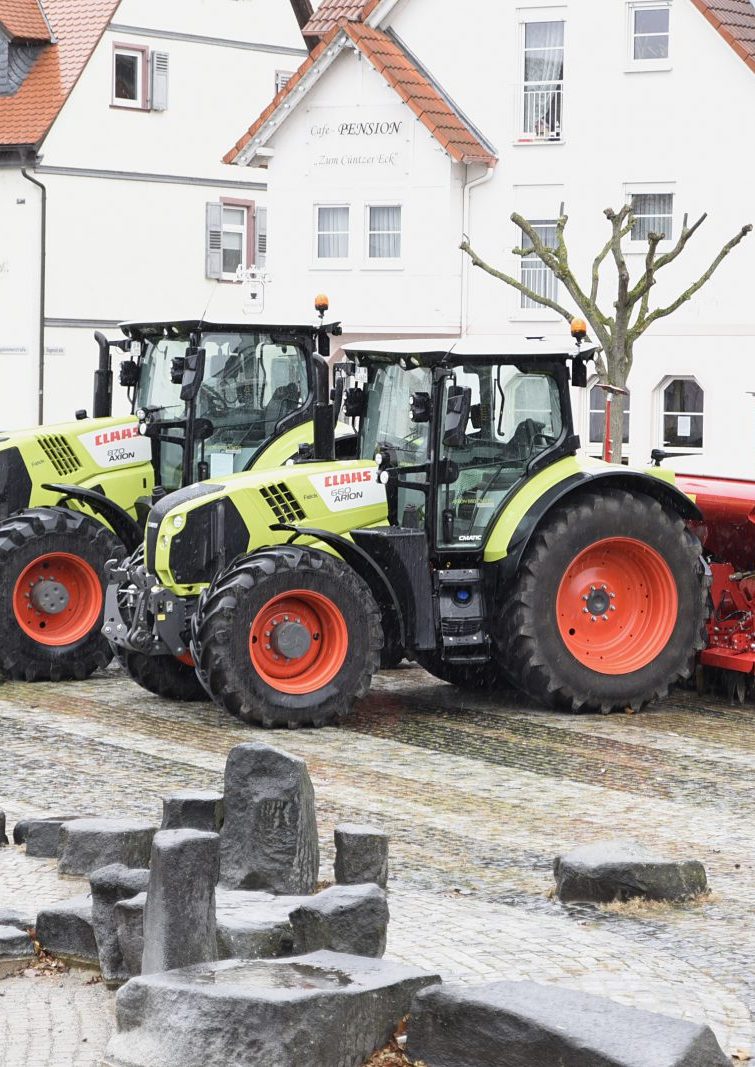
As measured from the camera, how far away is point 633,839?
970cm

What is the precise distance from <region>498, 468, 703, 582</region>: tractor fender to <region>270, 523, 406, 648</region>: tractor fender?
2.48 ft

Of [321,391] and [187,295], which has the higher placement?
[187,295]

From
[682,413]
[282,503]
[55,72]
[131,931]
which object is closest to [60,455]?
[282,503]

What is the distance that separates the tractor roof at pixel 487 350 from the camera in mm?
13359

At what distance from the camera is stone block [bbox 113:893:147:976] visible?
22.7 ft

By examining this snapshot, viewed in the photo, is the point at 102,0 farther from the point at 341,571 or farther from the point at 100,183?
the point at 341,571

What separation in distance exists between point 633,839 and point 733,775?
1.90 meters

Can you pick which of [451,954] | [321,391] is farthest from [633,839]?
[321,391]

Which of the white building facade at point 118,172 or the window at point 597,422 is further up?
the white building facade at point 118,172

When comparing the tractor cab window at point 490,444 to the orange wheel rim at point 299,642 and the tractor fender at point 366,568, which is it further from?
the orange wheel rim at point 299,642

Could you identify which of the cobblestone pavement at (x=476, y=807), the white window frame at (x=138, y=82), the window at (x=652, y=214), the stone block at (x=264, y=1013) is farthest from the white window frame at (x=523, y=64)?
the stone block at (x=264, y=1013)

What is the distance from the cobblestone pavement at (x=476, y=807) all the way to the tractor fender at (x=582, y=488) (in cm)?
112

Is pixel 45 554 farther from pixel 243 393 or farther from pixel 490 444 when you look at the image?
pixel 490 444

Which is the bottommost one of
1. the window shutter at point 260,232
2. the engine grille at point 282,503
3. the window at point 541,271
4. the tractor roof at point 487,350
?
the engine grille at point 282,503
